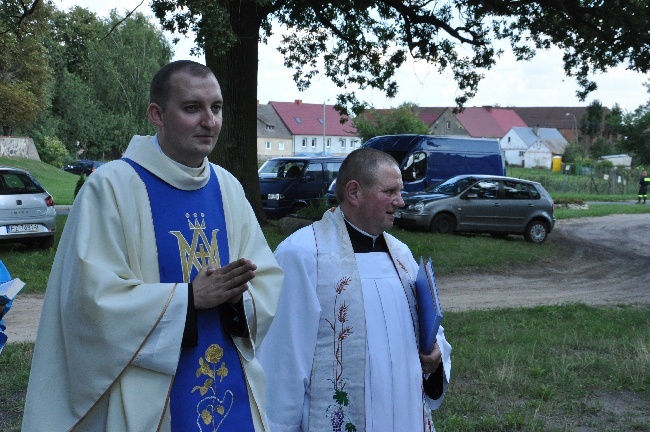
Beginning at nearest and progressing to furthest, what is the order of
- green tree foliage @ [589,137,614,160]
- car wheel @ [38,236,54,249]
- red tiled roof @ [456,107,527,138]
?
car wheel @ [38,236,54,249]
green tree foliage @ [589,137,614,160]
red tiled roof @ [456,107,527,138]

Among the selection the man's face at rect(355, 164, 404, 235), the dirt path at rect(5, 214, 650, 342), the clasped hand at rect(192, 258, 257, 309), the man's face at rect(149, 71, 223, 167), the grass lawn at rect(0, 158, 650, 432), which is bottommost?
the dirt path at rect(5, 214, 650, 342)

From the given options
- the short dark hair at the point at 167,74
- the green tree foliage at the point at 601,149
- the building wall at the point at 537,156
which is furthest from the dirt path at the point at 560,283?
the building wall at the point at 537,156

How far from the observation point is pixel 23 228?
1606 centimetres

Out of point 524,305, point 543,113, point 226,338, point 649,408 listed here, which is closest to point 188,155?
point 226,338

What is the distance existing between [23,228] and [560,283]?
10.1 meters

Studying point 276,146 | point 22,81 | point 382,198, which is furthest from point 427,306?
point 276,146

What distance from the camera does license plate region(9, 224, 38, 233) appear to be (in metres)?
15.9

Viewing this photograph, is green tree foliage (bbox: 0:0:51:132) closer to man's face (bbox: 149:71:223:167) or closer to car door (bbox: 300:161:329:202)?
car door (bbox: 300:161:329:202)

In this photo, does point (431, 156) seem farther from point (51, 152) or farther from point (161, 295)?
point (51, 152)

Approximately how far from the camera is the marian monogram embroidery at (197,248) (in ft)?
9.93

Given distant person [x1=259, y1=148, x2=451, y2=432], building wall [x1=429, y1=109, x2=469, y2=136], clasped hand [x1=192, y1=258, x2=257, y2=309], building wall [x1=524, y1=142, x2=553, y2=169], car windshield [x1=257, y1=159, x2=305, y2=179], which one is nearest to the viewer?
clasped hand [x1=192, y1=258, x2=257, y2=309]

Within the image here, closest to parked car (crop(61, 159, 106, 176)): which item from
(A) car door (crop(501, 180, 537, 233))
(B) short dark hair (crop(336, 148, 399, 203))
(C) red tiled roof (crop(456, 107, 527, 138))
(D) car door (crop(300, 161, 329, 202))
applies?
(D) car door (crop(300, 161, 329, 202))

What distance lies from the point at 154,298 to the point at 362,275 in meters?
1.19

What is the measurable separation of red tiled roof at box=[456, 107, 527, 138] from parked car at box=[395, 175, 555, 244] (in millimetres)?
91268
